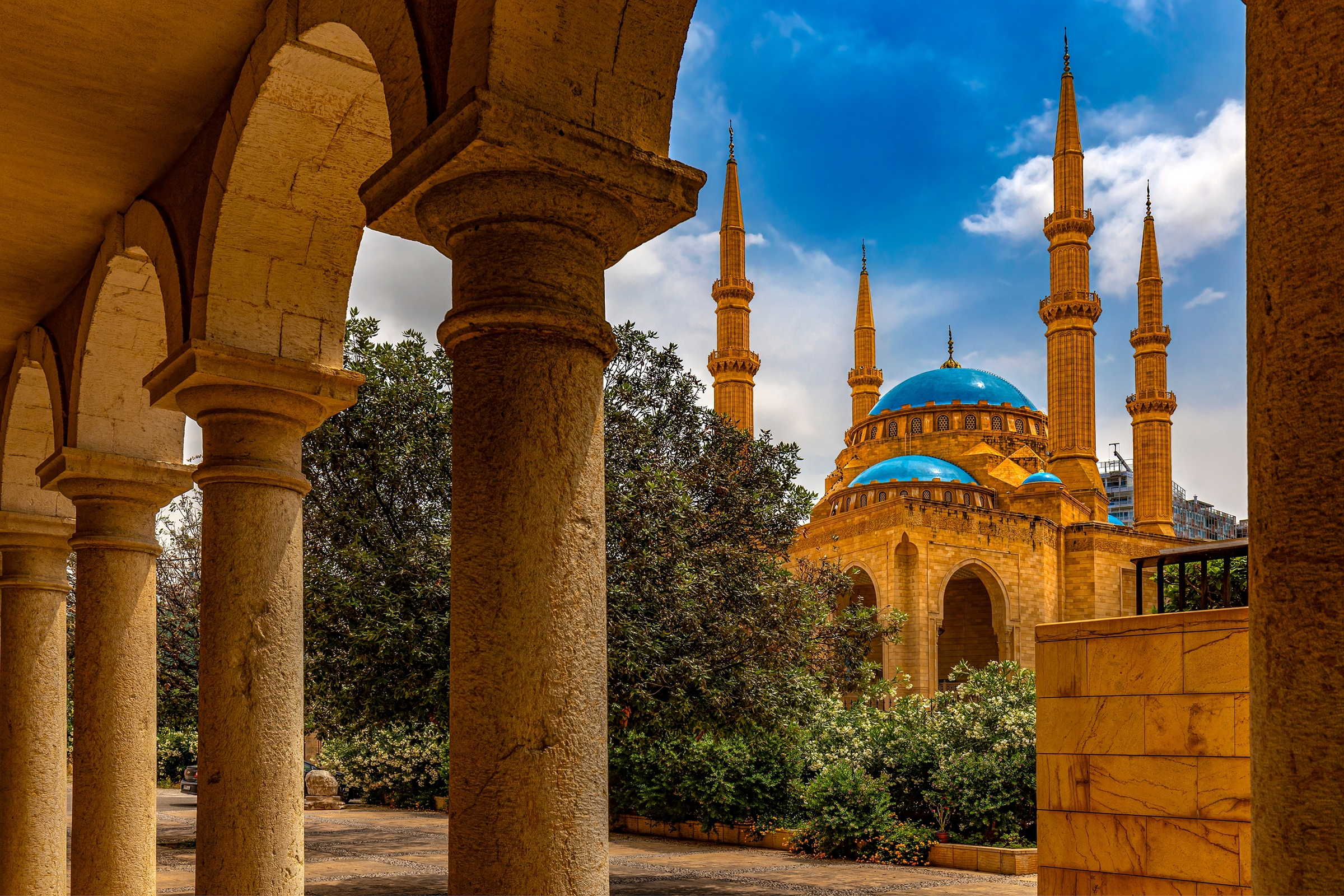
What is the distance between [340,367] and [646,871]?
793cm

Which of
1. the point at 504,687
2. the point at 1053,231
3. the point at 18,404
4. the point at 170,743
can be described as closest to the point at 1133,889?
the point at 504,687

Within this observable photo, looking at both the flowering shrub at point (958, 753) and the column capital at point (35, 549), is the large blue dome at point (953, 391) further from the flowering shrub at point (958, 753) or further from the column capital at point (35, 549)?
the column capital at point (35, 549)

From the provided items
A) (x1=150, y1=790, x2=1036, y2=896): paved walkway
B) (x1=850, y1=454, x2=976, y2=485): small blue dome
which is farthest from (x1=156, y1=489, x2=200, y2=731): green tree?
(x1=850, y1=454, x2=976, y2=485): small blue dome

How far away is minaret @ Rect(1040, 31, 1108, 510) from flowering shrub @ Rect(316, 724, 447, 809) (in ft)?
84.6

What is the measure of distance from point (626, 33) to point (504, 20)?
1.21ft

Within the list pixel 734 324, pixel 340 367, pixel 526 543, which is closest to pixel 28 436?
pixel 340 367

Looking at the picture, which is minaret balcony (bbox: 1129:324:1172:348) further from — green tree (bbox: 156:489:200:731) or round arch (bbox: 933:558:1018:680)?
green tree (bbox: 156:489:200:731)

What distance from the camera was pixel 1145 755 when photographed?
17.6ft

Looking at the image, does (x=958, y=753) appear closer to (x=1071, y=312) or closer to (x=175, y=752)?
(x=175, y=752)

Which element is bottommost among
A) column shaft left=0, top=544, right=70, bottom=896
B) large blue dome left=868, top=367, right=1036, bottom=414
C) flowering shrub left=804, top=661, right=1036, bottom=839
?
flowering shrub left=804, top=661, right=1036, bottom=839

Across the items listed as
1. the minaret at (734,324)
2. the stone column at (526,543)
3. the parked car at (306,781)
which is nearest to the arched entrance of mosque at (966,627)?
the minaret at (734,324)

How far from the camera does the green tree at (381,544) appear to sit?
12.0m

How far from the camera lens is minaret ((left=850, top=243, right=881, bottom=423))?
163 ft

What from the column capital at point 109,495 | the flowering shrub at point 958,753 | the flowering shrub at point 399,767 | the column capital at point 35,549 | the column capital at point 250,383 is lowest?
the flowering shrub at point 399,767
